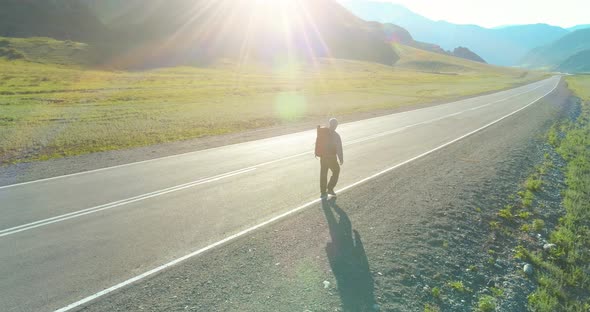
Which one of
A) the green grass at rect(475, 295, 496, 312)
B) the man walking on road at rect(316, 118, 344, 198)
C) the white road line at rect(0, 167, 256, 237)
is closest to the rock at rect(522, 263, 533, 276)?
the green grass at rect(475, 295, 496, 312)

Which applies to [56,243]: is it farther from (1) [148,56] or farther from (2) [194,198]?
(1) [148,56]

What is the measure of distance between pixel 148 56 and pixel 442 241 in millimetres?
132983

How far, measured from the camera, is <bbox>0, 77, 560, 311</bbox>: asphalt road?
607 centimetres

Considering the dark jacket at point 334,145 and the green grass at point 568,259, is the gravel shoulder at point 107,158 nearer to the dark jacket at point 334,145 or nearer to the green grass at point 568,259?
the dark jacket at point 334,145

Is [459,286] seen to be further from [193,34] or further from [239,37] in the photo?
[193,34]

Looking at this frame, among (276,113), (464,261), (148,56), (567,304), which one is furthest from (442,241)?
(148,56)

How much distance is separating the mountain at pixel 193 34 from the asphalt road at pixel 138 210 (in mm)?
105426

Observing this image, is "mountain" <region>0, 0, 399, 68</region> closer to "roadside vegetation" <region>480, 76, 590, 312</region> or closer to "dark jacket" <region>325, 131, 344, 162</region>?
"dark jacket" <region>325, 131, 344, 162</region>

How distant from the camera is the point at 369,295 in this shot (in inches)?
225

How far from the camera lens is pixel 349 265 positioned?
258 inches

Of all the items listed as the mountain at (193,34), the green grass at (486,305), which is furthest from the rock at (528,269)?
the mountain at (193,34)

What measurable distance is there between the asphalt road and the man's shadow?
162cm

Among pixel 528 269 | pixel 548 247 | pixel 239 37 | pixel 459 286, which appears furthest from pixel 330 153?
pixel 239 37

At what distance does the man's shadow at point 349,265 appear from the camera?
18.3ft
